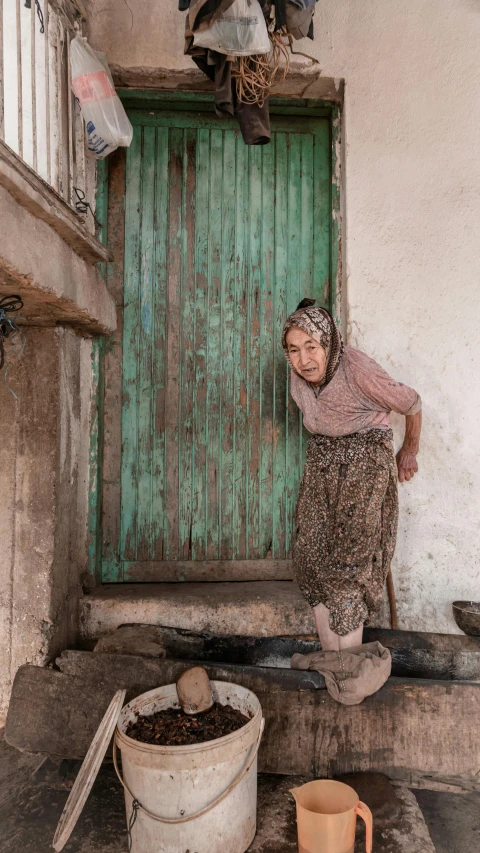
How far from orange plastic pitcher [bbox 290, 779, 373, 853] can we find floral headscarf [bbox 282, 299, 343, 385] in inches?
63.2

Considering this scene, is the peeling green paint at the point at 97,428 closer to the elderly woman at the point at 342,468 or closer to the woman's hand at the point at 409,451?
the elderly woman at the point at 342,468

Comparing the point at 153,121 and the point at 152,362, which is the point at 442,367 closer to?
the point at 152,362

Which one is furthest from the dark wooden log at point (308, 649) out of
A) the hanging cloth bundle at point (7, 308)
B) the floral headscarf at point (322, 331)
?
the hanging cloth bundle at point (7, 308)

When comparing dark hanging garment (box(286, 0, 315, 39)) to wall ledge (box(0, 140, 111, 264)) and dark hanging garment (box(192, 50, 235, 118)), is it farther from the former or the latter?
wall ledge (box(0, 140, 111, 264))

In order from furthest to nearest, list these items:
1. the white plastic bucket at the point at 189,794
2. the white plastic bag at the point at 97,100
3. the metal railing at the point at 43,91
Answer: the white plastic bag at the point at 97,100
the metal railing at the point at 43,91
the white plastic bucket at the point at 189,794

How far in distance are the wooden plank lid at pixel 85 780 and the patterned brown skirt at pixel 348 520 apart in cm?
96

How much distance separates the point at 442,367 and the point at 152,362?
1679 millimetres

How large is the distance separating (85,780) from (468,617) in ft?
6.35

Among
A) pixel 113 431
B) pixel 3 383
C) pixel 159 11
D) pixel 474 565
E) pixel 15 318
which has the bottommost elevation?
pixel 474 565

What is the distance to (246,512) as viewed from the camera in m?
3.32

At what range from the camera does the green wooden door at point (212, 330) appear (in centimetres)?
332

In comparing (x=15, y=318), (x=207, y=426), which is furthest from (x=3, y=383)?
(x=207, y=426)

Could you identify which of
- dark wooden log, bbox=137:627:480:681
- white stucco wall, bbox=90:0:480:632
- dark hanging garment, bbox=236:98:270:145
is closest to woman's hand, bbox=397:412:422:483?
white stucco wall, bbox=90:0:480:632

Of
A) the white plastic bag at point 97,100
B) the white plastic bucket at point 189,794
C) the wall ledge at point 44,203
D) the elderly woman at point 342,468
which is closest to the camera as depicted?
the white plastic bucket at point 189,794
